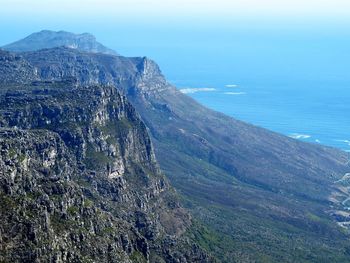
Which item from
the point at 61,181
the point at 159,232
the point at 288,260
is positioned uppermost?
the point at 61,181

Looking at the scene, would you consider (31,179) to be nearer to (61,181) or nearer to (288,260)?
(61,181)

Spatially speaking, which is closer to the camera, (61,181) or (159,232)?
(61,181)

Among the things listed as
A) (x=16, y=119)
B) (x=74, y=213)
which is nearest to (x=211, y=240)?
(x=16, y=119)

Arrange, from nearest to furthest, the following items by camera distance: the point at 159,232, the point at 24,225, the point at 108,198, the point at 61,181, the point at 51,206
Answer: the point at 24,225 → the point at 51,206 → the point at 61,181 → the point at 159,232 → the point at 108,198

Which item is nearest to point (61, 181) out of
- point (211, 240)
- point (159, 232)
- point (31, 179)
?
point (31, 179)

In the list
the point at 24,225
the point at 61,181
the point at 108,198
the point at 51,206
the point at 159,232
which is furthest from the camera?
the point at 108,198

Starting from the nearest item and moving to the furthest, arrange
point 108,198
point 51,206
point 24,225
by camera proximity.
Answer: point 24,225, point 51,206, point 108,198

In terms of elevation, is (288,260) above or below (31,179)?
below

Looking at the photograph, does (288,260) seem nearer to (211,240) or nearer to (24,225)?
(211,240)

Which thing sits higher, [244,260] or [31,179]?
[31,179]
